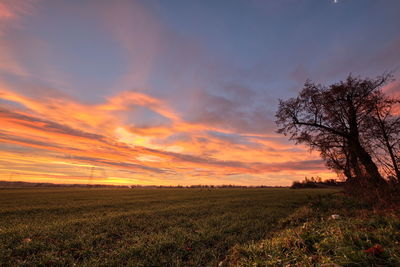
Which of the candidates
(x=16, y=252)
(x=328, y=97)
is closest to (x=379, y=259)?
(x=16, y=252)

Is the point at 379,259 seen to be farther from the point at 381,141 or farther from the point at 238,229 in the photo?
the point at 381,141

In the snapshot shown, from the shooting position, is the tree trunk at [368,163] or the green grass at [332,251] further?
the tree trunk at [368,163]

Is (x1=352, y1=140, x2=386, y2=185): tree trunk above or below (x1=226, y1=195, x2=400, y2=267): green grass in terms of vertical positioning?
above

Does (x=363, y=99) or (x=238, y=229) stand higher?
(x=363, y=99)

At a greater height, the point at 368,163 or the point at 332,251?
the point at 368,163

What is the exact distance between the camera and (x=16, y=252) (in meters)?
5.69

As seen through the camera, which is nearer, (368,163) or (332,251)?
(332,251)

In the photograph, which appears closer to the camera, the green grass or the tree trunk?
the green grass

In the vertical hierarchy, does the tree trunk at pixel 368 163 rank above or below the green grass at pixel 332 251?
above

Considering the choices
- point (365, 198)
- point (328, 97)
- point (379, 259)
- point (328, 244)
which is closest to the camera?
point (379, 259)

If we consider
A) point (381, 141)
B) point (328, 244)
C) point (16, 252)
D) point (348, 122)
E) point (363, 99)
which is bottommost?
point (16, 252)

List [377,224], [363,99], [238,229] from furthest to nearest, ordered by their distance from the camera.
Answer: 1. [363,99]
2. [238,229]
3. [377,224]

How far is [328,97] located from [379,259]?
59.3 feet

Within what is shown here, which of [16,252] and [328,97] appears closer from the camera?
[16,252]
